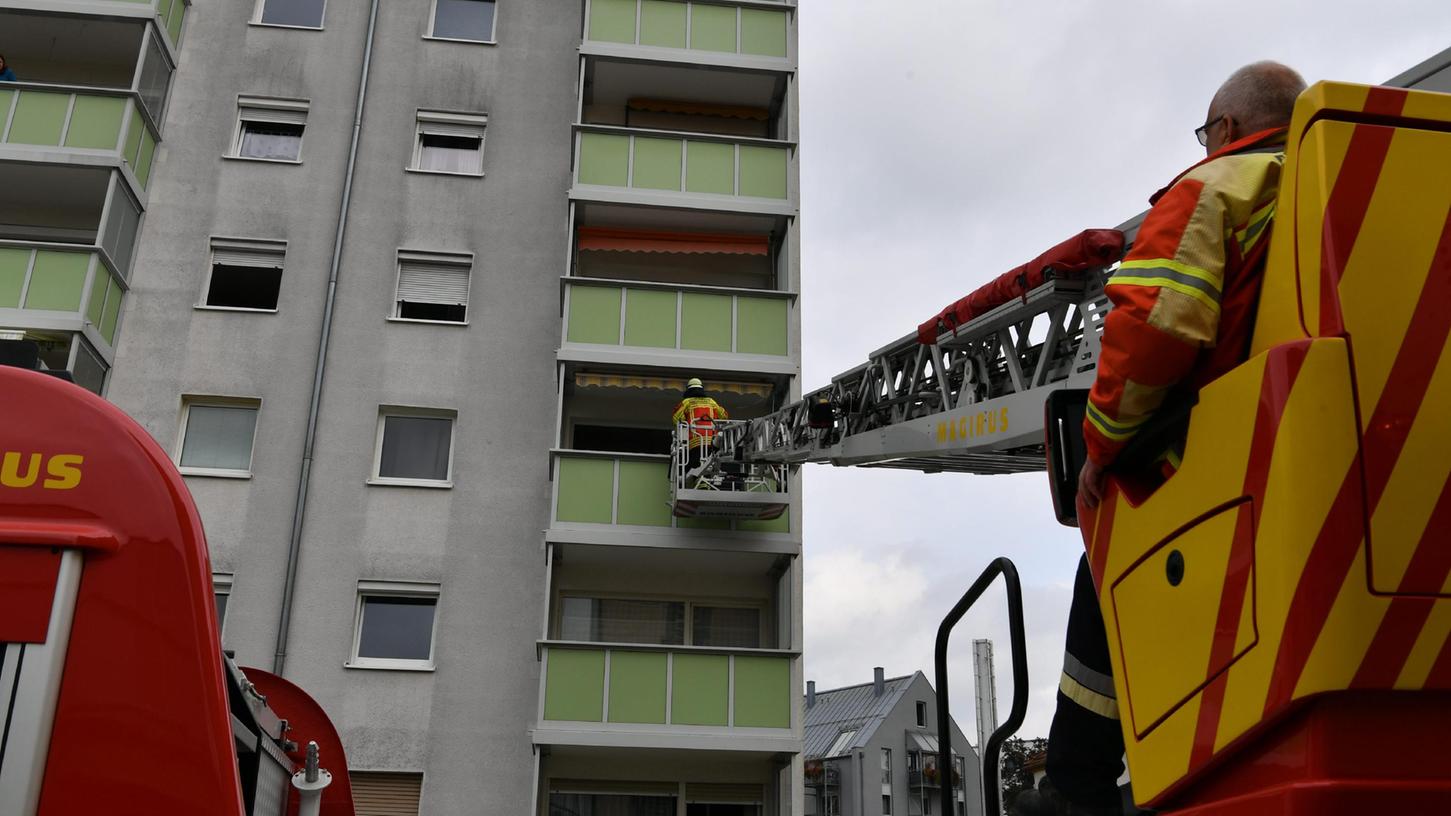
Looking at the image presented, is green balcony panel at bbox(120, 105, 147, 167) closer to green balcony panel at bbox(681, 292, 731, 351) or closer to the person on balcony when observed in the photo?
green balcony panel at bbox(681, 292, 731, 351)

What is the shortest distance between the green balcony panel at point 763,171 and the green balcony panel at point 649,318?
7.66ft

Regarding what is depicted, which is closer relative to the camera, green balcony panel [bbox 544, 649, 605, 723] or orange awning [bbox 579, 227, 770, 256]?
green balcony panel [bbox 544, 649, 605, 723]

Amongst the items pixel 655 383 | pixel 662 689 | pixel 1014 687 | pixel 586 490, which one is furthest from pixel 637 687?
pixel 1014 687

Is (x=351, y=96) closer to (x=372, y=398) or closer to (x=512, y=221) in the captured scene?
(x=512, y=221)

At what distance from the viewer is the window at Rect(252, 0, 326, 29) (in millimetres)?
19109

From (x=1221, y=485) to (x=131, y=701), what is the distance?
2.34m

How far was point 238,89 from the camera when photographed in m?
18.3

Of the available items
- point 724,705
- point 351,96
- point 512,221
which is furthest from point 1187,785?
point 351,96

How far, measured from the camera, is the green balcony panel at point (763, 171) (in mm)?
17703

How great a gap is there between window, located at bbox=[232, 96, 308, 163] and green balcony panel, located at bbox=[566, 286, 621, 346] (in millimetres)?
5306

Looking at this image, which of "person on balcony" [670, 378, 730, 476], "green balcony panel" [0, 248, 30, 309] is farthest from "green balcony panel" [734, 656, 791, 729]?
"green balcony panel" [0, 248, 30, 309]

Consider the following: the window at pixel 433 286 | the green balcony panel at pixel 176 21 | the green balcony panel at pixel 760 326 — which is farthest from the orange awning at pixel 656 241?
the green balcony panel at pixel 176 21

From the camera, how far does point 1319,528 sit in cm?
164

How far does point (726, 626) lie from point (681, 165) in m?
6.71
